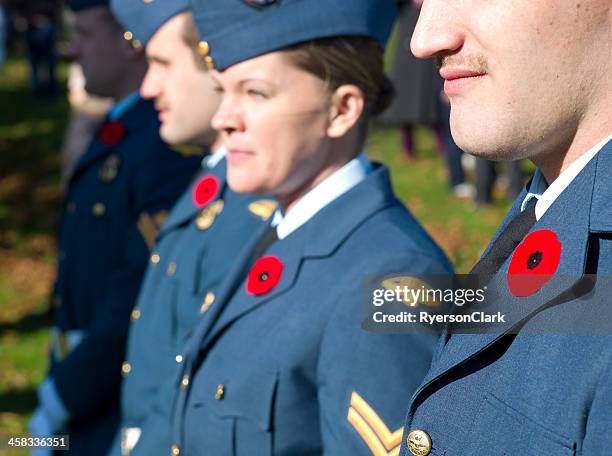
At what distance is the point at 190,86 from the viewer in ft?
11.0

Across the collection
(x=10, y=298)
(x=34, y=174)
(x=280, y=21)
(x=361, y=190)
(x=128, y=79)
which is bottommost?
(x=34, y=174)

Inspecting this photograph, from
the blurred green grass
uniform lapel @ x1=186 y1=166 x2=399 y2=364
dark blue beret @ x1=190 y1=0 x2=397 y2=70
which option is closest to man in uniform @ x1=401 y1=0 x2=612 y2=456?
uniform lapel @ x1=186 y1=166 x2=399 y2=364

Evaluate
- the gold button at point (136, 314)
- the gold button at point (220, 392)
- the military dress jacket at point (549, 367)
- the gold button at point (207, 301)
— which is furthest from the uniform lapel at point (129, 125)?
the military dress jacket at point (549, 367)

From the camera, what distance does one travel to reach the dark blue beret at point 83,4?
428cm

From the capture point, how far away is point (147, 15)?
3.50m

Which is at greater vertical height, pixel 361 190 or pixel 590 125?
pixel 590 125

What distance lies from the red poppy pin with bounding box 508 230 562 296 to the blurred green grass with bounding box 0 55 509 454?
15.9ft

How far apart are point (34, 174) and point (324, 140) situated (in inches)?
429

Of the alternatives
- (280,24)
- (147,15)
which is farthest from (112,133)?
(280,24)

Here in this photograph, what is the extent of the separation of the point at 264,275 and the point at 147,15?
1.33 m

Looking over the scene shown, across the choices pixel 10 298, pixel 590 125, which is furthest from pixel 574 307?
pixel 10 298

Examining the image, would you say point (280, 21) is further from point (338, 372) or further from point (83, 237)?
point (83, 237)

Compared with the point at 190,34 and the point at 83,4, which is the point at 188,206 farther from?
the point at 83,4

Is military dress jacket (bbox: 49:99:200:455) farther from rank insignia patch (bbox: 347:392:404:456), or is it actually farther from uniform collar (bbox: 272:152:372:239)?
rank insignia patch (bbox: 347:392:404:456)
